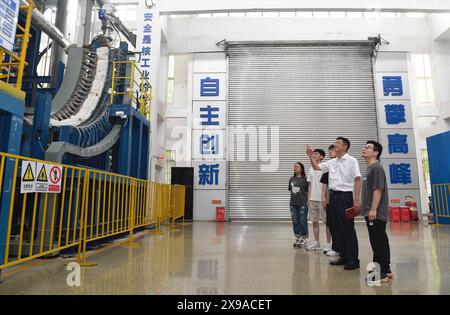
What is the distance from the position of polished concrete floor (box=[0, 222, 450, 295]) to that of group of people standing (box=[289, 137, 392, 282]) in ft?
0.93

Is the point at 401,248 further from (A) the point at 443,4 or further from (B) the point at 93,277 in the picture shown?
(A) the point at 443,4

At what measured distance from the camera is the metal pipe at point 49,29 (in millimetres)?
7375

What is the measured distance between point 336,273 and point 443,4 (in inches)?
509

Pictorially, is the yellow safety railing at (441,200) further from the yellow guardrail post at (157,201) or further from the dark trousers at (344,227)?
the yellow guardrail post at (157,201)

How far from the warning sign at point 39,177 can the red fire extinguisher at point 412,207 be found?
12.5m

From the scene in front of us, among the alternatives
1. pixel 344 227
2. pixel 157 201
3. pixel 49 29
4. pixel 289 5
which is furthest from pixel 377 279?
pixel 289 5

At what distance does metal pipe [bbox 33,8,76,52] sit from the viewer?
7.38 metres

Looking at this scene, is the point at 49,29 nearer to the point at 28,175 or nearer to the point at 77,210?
the point at 77,210

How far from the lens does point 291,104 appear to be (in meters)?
12.9

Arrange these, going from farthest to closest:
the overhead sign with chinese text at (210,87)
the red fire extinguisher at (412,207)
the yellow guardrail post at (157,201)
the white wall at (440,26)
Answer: the overhead sign with chinese text at (210,87) < the white wall at (440,26) < the red fire extinguisher at (412,207) < the yellow guardrail post at (157,201)

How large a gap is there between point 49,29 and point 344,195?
28.1 feet

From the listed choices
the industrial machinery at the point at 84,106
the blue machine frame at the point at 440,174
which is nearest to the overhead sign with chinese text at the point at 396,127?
the blue machine frame at the point at 440,174

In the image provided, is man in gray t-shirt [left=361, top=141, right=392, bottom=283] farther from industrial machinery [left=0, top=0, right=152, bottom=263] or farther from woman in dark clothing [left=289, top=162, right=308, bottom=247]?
industrial machinery [left=0, top=0, right=152, bottom=263]

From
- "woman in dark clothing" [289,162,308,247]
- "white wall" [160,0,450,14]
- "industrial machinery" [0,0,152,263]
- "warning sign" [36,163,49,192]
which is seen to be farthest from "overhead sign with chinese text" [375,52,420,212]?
"warning sign" [36,163,49,192]
